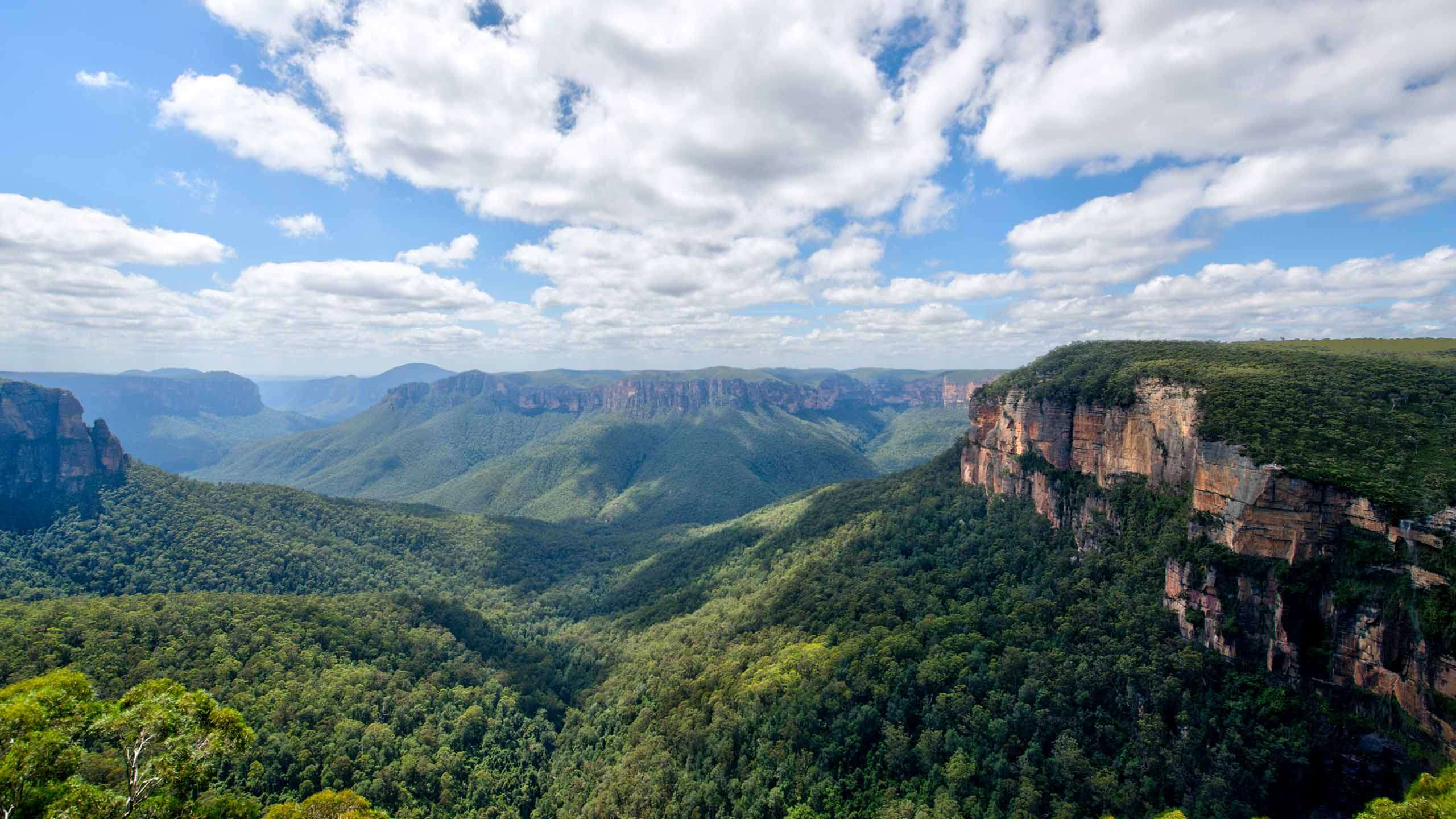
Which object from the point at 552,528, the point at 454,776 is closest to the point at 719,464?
the point at 552,528

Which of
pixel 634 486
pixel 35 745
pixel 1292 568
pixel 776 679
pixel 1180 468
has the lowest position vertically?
pixel 634 486

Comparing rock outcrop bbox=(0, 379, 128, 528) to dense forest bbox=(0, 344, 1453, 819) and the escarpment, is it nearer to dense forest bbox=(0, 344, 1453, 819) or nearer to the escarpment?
dense forest bbox=(0, 344, 1453, 819)

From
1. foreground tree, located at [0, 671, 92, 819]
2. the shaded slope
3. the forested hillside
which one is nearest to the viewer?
foreground tree, located at [0, 671, 92, 819]

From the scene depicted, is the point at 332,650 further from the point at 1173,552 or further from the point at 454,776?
the point at 1173,552

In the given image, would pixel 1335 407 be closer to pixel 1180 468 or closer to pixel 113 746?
pixel 1180 468

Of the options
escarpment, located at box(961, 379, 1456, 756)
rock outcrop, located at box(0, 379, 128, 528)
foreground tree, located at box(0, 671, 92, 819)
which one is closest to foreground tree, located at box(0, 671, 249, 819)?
foreground tree, located at box(0, 671, 92, 819)

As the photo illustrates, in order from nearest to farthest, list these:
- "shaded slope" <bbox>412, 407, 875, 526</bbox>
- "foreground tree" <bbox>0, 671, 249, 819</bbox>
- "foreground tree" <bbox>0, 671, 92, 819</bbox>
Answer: "foreground tree" <bbox>0, 671, 92, 819</bbox>, "foreground tree" <bbox>0, 671, 249, 819</bbox>, "shaded slope" <bbox>412, 407, 875, 526</bbox>

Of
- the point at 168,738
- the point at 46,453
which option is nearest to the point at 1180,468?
the point at 168,738
